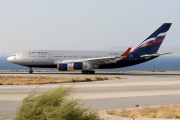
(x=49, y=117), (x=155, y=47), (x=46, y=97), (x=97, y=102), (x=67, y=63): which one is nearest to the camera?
(x=49, y=117)

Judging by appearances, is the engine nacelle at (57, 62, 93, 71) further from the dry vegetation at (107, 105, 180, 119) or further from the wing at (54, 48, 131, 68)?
the dry vegetation at (107, 105, 180, 119)

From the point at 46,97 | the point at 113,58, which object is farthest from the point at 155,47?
the point at 46,97

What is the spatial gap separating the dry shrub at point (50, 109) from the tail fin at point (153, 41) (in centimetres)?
4006

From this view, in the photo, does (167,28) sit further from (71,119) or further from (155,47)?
(71,119)

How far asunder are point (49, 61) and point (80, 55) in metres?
4.49

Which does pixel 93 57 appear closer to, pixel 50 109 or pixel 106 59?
pixel 106 59

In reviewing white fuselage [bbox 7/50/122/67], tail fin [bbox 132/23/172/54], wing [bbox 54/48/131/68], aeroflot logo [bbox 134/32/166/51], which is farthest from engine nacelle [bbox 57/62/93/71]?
aeroflot logo [bbox 134/32/166/51]

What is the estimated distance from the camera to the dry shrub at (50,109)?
8.88 m

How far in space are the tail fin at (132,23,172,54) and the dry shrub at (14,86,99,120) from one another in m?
40.1

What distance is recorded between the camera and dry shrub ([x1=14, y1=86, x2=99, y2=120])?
29.1ft

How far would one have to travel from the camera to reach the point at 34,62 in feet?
158

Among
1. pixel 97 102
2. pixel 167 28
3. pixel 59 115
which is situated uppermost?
pixel 167 28

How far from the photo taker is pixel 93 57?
161ft

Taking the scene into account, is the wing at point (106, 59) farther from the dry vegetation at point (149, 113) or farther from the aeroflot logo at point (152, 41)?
the dry vegetation at point (149, 113)
